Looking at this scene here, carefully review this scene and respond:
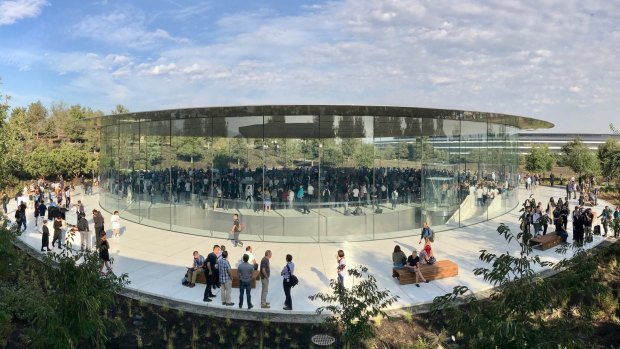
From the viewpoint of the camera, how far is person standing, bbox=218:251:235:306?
10.5 metres

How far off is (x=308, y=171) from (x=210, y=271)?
30.3ft

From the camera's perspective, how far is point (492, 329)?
4.37 metres

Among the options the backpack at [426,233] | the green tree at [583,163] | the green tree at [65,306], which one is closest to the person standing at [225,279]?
the green tree at [65,306]

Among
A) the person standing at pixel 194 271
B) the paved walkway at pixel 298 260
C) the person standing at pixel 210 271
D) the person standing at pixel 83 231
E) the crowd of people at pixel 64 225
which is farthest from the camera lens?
the person standing at pixel 83 231

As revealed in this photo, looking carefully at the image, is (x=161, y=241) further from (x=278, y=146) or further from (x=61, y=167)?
(x=61, y=167)

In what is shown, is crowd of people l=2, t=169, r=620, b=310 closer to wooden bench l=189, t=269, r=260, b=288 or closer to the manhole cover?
wooden bench l=189, t=269, r=260, b=288

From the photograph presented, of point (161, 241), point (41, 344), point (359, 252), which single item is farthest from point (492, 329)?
point (161, 241)

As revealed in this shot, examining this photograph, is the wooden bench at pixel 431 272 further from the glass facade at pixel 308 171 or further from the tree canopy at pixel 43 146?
the tree canopy at pixel 43 146

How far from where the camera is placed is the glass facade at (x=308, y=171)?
18797 millimetres

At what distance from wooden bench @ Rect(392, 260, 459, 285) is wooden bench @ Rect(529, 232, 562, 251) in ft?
16.1

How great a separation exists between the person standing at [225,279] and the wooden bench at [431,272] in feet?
16.4

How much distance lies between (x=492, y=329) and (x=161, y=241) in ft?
52.6

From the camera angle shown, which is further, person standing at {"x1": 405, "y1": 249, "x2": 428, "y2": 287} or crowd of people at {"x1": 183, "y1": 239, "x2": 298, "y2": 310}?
person standing at {"x1": 405, "y1": 249, "x2": 428, "y2": 287}

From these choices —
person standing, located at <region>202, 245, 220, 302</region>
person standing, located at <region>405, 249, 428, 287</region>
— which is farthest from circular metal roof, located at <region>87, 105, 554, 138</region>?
person standing, located at <region>202, 245, 220, 302</region>
